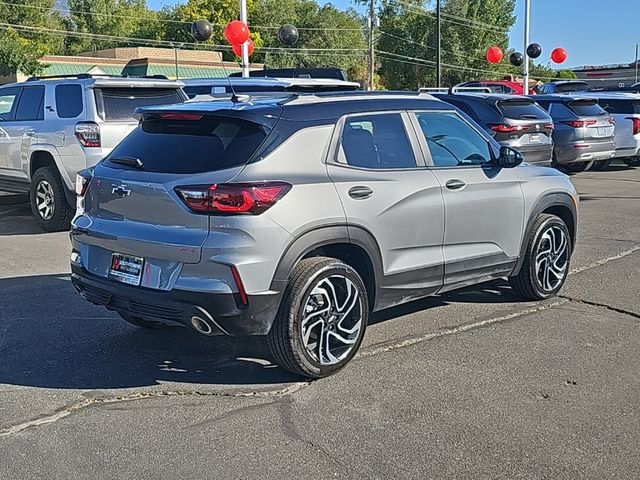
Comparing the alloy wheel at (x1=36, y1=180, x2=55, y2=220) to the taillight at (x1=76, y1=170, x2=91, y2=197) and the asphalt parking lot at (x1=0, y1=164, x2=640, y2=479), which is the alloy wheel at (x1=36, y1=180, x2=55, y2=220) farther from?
the taillight at (x1=76, y1=170, x2=91, y2=197)

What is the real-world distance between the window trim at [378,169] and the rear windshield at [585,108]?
1030cm

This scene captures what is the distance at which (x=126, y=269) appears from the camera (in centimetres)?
479

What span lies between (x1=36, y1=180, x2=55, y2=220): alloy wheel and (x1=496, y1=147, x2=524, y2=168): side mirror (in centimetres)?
623

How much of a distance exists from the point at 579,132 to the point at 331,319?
436 inches

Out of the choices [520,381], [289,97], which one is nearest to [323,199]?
[289,97]

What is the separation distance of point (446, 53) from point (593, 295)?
65048mm

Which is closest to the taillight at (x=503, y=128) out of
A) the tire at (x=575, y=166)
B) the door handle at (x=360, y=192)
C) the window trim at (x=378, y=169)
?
the tire at (x=575, y=166)

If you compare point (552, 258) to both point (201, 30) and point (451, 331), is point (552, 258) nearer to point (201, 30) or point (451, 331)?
point (451, 331)

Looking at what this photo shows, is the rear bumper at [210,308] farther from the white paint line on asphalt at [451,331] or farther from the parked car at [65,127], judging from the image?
the parked car at [65,127]

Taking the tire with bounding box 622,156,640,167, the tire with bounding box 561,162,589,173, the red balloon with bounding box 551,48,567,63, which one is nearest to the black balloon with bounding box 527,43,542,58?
the red balloon with bounding box 551,48,567,63

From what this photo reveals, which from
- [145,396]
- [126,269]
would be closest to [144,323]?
[126,269]

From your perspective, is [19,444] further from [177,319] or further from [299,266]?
[299,266]

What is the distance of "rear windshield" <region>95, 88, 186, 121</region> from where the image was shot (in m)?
9.76

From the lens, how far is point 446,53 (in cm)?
6919
